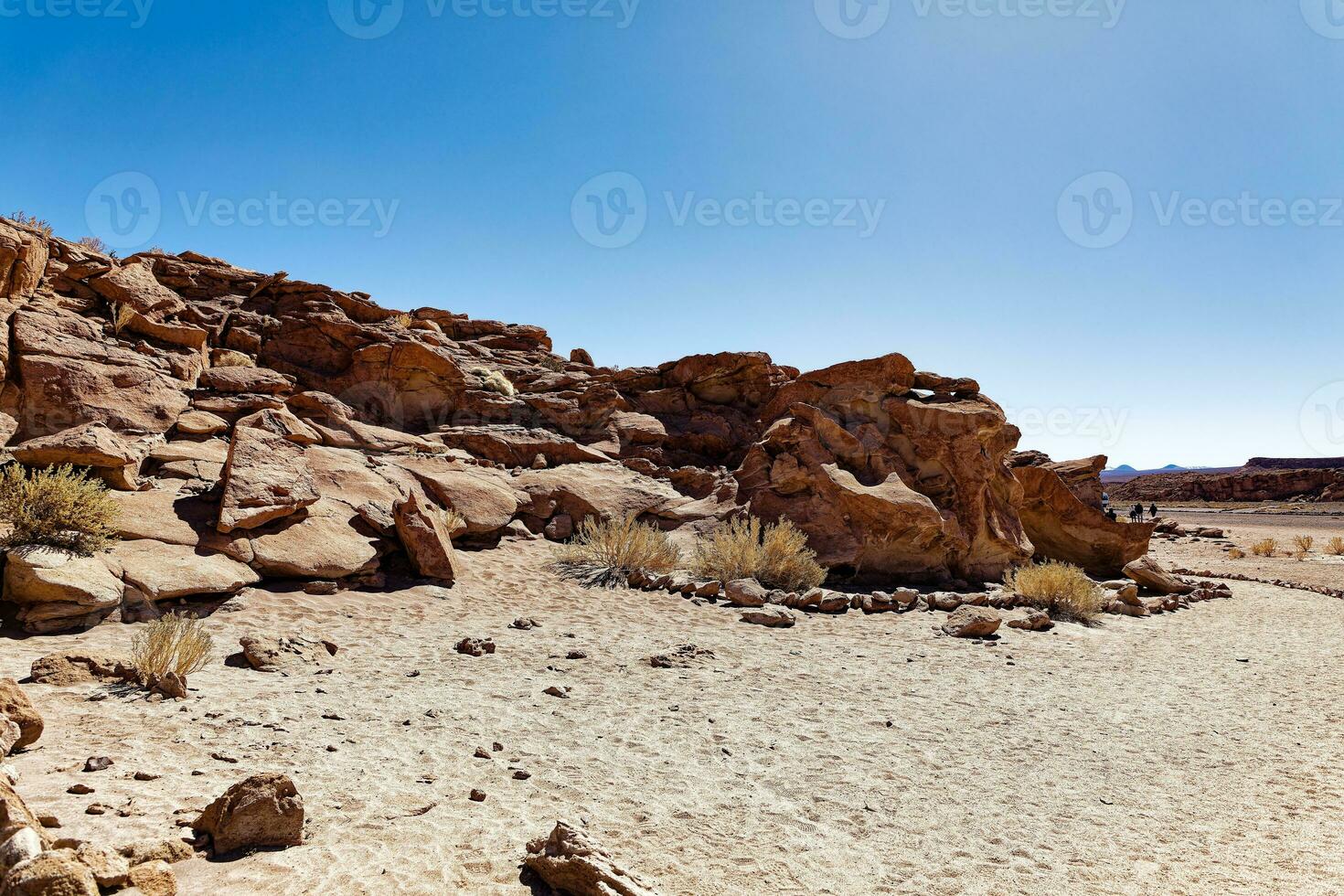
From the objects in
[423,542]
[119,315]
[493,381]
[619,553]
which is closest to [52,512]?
[423,542]

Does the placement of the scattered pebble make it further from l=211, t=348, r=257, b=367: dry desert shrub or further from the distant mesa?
the distant mesa

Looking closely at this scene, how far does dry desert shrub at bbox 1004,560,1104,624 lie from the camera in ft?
32.2

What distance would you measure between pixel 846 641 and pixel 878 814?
414 centimetres

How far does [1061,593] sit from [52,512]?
41.5 ft

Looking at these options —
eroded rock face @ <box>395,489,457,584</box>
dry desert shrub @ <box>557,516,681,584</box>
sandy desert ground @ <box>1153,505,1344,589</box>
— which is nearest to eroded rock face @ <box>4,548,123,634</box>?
eroded rock face @ <box>395,489,457,584</box>

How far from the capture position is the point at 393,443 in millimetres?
13039

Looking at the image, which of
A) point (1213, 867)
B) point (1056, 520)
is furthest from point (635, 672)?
point (1056, 520)

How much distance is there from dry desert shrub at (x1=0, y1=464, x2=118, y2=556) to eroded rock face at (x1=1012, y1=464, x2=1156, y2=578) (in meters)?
15.8

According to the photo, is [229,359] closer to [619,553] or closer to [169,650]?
[619,553]

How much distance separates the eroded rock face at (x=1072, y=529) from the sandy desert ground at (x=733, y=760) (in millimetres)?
7579

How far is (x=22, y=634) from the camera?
567cm

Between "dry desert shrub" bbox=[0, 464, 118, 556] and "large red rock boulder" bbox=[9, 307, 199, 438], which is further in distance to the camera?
"large red rock boulder" bbox=[9, 307, 199, 438]

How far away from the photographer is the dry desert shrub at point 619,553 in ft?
35.3

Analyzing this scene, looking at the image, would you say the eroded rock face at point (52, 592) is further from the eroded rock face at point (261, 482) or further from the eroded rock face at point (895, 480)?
the eroded rock face at point (895, 480)
